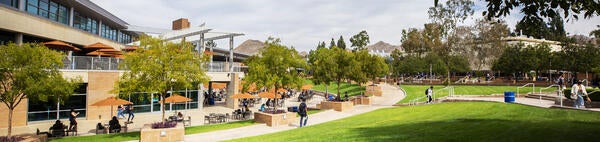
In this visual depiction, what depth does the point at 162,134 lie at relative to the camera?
16234 mm

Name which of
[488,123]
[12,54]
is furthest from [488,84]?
[12,54]

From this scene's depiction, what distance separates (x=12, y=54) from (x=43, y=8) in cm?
1657

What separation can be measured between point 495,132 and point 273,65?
49.4 ft

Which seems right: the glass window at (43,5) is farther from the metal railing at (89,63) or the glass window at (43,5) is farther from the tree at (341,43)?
the tree at (341,43)

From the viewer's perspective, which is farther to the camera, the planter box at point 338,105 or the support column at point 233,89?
the support column at point 233,89

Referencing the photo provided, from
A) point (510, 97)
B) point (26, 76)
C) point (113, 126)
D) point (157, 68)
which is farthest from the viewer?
point (510, 97)

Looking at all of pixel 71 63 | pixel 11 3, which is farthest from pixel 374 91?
pixel 11 3

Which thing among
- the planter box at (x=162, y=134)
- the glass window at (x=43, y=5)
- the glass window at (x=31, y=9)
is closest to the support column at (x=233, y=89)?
the glass window at (x=43, y=5)

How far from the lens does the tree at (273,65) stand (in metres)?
22.9

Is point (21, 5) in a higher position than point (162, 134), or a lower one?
higher

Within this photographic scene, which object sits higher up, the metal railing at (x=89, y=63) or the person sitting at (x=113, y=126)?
the metal railing at (x=89, y=63)

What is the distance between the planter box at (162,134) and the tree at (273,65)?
712 cm

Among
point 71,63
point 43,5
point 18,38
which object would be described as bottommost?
point 71,63

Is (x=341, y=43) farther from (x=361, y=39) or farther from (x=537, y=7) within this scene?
(x=537, y=7)
